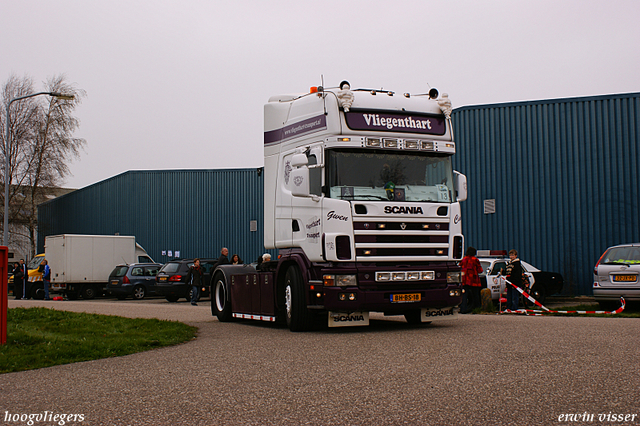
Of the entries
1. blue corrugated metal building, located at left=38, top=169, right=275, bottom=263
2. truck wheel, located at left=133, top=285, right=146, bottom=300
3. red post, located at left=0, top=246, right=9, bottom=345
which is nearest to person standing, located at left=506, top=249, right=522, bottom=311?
red post, located at left=0, top=246, right=9, bottom=345

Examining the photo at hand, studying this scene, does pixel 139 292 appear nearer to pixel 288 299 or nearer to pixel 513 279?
pixel 513 279

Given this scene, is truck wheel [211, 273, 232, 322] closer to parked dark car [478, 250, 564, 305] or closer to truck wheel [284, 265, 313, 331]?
truck wheel [284, 265, 313, 331]

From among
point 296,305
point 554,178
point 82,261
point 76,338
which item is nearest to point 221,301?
point 296,305

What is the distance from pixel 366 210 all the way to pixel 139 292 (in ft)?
72.0

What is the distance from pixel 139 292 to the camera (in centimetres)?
3002

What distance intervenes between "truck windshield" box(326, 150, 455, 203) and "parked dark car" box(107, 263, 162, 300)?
20.7 m

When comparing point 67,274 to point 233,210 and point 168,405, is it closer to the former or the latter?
point 233,210

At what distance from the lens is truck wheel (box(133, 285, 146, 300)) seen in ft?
98.0

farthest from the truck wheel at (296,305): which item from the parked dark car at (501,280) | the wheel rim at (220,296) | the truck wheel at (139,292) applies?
the truck wheel at (139,292)

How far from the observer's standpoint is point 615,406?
15.9 ft

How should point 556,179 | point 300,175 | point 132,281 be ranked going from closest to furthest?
point 300,175
point 556,179
point 132,281

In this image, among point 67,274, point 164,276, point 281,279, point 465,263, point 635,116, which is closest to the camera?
point 281,279

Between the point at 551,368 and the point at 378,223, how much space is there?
4.23 meters

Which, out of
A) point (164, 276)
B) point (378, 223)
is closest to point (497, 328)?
point (378, 223)
